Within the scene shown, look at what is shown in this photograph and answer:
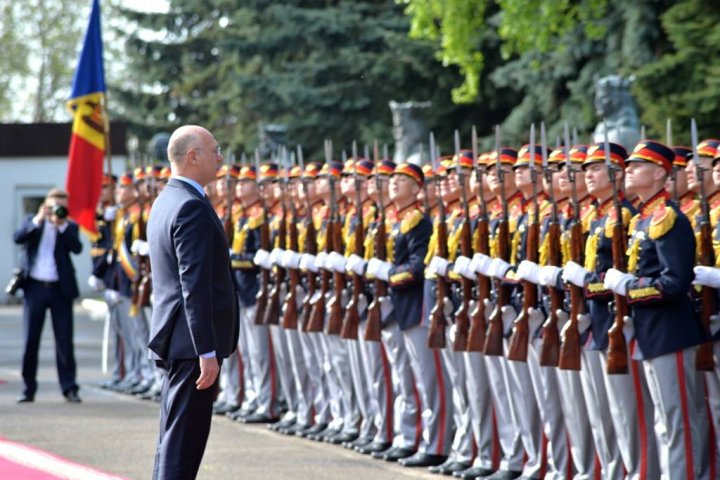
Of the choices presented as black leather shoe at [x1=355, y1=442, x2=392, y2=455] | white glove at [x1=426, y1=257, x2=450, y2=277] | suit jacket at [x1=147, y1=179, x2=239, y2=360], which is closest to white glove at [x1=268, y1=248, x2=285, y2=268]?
black leather shoe at [x1=355, y1=442, x2=392, y2=455]

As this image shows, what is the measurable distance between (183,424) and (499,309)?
9.83 ft

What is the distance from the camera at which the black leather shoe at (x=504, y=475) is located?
941cm

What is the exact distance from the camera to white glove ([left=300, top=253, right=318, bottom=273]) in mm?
11688

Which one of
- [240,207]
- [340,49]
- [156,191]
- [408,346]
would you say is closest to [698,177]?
[408,346]

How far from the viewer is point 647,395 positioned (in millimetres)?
8391

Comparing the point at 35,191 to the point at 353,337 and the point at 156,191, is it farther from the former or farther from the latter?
the point at 353,337

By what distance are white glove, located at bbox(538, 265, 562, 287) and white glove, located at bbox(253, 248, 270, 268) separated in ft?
12.9

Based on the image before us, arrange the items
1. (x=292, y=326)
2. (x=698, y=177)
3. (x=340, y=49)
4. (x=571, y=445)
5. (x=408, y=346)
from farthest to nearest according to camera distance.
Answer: (x=340, y=49)
(x=292, y=326)
(x=408, y=346)
(x=571, y=445)
(x=698, y=177)

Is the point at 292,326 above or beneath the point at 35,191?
beneath

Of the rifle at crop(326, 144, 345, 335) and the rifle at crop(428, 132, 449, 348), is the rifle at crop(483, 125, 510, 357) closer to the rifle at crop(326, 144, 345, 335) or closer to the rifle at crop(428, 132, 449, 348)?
the rifle at crop(428, 132, 449, 348)

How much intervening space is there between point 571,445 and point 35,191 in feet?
88.7

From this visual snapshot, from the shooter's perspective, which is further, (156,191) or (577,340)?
(156,191)

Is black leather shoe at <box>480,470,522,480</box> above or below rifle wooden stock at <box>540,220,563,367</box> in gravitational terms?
below

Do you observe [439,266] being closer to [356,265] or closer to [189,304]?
[356,265]
